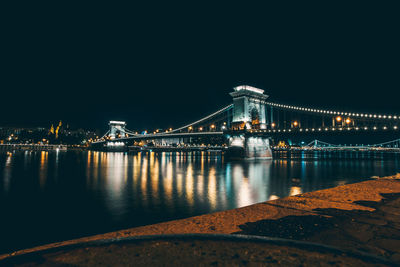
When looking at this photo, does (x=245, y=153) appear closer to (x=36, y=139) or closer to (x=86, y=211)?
(x=86, y=211)

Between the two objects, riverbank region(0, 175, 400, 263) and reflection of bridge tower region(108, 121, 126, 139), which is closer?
riverbank region(0, 175, 400, 263)

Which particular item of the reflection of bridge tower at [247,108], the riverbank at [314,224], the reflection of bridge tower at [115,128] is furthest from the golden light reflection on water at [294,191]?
the reflection of bridge tower at [115,128]

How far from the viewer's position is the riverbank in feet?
11.9

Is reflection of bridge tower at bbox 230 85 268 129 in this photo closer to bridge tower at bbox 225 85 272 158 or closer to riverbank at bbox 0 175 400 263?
bridge tower at bbox 225 85 272 158

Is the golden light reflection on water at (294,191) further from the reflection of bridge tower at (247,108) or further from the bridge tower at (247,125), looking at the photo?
the reflection of bridge tower at (247,108)

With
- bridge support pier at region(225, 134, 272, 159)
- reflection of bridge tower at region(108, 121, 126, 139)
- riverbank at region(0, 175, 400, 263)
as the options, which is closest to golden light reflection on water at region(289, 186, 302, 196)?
riverbank at region(0, 175, 400, 263)

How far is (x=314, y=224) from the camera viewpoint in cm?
442

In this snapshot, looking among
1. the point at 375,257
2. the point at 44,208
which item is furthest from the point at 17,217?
the point at 375,257

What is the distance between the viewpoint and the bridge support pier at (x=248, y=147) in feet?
149

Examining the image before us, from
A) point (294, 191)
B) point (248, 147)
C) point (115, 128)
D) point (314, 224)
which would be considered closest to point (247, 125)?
point (248, 147)

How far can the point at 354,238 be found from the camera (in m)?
3.69

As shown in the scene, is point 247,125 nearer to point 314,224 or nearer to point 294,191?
point 294,191

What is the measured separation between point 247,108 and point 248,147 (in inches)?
322

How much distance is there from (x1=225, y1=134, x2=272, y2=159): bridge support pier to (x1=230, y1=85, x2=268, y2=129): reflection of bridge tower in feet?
8.11
